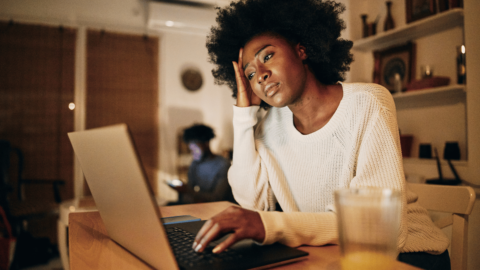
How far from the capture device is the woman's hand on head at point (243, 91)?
3.40ft

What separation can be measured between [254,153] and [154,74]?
341 centimetres

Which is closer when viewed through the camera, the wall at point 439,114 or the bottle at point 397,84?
the wall at point 439,114

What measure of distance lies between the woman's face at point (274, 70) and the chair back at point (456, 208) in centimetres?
51

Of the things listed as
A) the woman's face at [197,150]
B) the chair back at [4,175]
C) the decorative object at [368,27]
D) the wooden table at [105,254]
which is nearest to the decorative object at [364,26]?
the decorative object at [368,27]

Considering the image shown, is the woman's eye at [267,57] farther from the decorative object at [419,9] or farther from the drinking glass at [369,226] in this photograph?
the decorative object at [419,9]

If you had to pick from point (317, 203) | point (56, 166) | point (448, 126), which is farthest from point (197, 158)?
point (317, 203)

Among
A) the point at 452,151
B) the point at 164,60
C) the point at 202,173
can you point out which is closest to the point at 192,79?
the point at 164,60

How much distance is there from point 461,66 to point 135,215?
2.19m

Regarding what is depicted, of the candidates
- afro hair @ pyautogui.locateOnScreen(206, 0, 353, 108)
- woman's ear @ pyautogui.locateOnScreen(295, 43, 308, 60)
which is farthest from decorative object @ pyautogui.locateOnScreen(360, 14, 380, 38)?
woman's ear @ pyautogui.locateOnScreen(295, 43, 308, 60)

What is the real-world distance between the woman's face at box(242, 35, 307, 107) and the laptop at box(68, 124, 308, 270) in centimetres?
50

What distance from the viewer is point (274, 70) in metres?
0.92

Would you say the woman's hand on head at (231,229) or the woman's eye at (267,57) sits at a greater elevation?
the woman's eye at (267,57)

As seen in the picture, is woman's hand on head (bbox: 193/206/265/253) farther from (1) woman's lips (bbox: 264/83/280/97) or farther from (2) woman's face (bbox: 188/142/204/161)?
(2) woman's face (bbox: 188/142/204/161)

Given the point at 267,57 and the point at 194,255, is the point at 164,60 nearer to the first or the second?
the point at 267,57
